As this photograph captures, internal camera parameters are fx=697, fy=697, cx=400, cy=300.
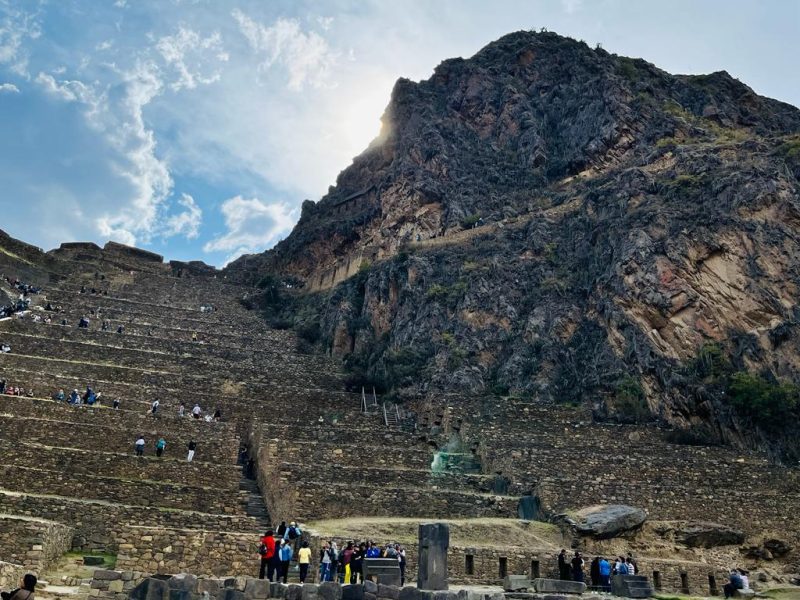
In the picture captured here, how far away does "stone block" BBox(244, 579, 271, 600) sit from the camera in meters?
10.5

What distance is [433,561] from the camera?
492 inches

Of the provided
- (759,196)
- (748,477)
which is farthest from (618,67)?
(748,477)

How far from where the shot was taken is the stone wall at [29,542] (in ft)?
47.2

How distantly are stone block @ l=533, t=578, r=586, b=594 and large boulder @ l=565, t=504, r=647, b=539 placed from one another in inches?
239

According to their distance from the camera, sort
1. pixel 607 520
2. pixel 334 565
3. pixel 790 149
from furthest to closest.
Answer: pixel 790 149 → pixel 607 520 → pixel 334 565

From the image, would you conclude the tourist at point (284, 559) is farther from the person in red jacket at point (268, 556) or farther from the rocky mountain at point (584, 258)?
the rocky mountain at point (584, 258)

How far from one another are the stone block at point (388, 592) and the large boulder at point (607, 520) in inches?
379

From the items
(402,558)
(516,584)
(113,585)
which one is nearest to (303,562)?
(402,558)

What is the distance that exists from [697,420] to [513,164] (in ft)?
115

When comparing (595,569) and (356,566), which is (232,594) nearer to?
(356,566)

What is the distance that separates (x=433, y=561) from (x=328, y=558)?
10.3 feet

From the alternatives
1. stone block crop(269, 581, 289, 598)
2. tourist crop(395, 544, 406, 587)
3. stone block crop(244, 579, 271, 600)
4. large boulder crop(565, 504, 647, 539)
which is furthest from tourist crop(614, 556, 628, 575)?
stone block crop(244, 579, 271, 600)

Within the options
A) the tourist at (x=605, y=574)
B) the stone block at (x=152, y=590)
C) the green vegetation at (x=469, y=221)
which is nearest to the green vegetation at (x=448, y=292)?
the green vegetation at (x=469, y=221)

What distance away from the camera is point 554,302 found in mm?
36062
